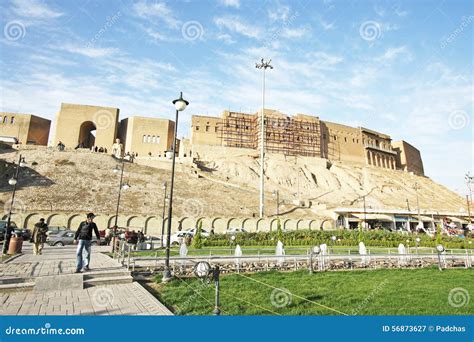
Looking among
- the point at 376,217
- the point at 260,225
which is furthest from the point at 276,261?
the point at 376,217

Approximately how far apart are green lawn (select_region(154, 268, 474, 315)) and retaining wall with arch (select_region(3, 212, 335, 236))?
22.7 meters

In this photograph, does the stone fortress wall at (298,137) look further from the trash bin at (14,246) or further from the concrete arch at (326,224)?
the trash bin at (14,246)

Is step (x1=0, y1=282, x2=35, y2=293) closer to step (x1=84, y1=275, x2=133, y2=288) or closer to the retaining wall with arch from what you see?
step (x1=84, y1=275, x2=133, y2=288)

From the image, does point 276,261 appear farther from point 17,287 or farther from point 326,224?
point 326,224

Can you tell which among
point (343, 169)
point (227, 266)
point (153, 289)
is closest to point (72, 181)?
point (227, 266)

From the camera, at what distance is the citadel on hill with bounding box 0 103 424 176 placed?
66.1 meters

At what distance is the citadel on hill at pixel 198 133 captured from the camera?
217 feet

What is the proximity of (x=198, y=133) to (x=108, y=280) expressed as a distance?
64.3 meters

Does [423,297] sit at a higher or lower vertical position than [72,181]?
lower

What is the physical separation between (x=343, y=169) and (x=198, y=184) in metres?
42.9

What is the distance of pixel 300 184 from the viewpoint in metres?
67.2

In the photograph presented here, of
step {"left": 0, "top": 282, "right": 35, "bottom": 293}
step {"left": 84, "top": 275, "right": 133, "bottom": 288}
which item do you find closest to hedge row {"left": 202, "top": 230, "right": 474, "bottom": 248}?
step {"left": 84, "top": 275, "right": 133, "bottom": 288}

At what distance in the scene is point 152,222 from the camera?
34375mm

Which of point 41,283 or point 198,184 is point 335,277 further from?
point 198,184
